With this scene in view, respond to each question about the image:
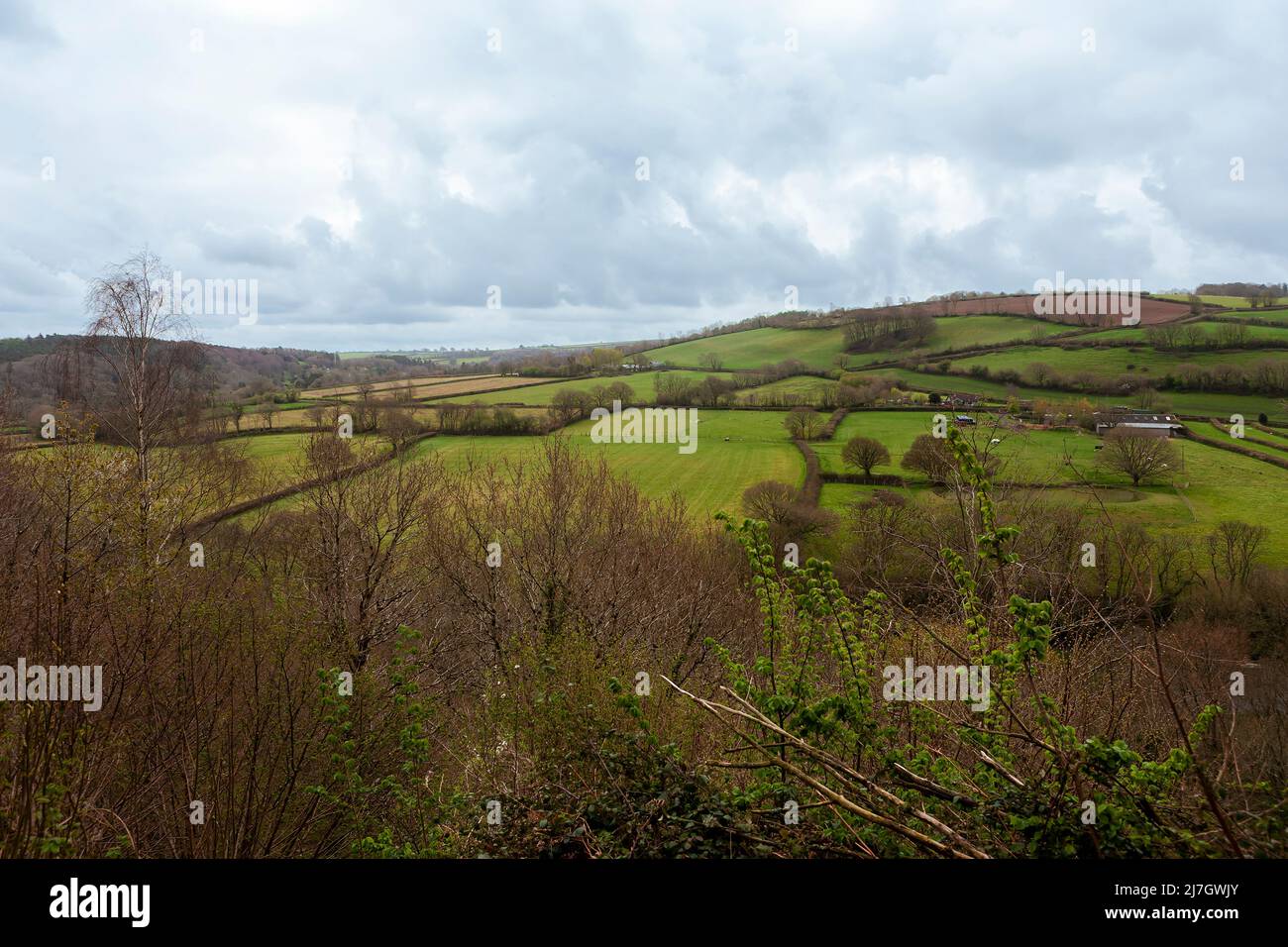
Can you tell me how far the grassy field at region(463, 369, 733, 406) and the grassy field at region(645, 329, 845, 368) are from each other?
969cm

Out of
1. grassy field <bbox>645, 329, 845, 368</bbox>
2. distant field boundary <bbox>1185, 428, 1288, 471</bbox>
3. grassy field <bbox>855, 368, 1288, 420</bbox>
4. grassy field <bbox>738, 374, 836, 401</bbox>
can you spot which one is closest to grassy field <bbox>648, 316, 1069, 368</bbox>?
grassy field <bbox>645, 329, 845, 368</bbox>

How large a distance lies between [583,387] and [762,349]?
121 ft

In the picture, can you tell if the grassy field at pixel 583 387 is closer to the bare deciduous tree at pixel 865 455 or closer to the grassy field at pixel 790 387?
the grassy field at pixel 790 387

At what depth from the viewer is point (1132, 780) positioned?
3.25 metres

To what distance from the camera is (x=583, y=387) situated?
60.7 meters

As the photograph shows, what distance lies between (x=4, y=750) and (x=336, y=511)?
1287 centimetres

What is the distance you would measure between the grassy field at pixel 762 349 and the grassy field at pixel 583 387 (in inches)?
381

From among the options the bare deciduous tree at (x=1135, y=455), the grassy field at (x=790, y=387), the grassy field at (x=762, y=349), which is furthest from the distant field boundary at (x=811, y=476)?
the grassy field at (x=762, y=349)

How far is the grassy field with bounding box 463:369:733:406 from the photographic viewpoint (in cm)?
5247

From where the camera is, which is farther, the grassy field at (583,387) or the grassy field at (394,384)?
the grassy field at (583,387)

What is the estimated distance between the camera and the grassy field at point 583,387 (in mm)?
52469

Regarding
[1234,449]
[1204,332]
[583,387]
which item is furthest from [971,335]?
[583,387]
